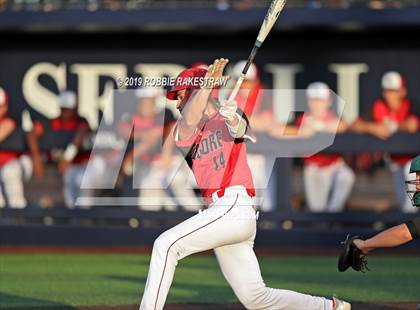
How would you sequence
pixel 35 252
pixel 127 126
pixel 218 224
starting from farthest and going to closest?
1. pixel 127 126
2. pixel 35 252
3. pixel 218 224

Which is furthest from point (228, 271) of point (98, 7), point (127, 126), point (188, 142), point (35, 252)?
point (98, 7)

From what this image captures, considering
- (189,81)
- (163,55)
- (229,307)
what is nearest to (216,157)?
(189,81)

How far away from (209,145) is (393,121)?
25.9 ft

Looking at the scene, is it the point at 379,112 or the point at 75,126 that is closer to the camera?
the point at 379,112

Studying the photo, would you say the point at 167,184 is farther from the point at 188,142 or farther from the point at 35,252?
the point at 188,142

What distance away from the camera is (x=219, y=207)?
6184 mm

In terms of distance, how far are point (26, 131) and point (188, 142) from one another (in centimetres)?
814

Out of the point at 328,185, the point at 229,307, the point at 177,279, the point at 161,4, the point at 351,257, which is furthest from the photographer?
the point at 161,4

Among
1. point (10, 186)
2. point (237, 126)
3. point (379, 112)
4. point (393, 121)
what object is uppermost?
point (379, 112)

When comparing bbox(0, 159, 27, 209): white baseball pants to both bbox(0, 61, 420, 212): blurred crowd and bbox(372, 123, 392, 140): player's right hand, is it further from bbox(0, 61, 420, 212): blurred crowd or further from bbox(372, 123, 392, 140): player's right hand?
bbox(372, 123, 392, 140): player's right hand

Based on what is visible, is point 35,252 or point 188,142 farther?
point 35,252

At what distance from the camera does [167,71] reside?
1545 cm

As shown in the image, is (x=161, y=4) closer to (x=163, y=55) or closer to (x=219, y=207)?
(x=163, y=55)

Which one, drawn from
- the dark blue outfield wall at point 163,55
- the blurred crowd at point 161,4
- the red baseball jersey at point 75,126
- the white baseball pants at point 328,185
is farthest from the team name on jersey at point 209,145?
the dark blue outfield wall at point 163,55
